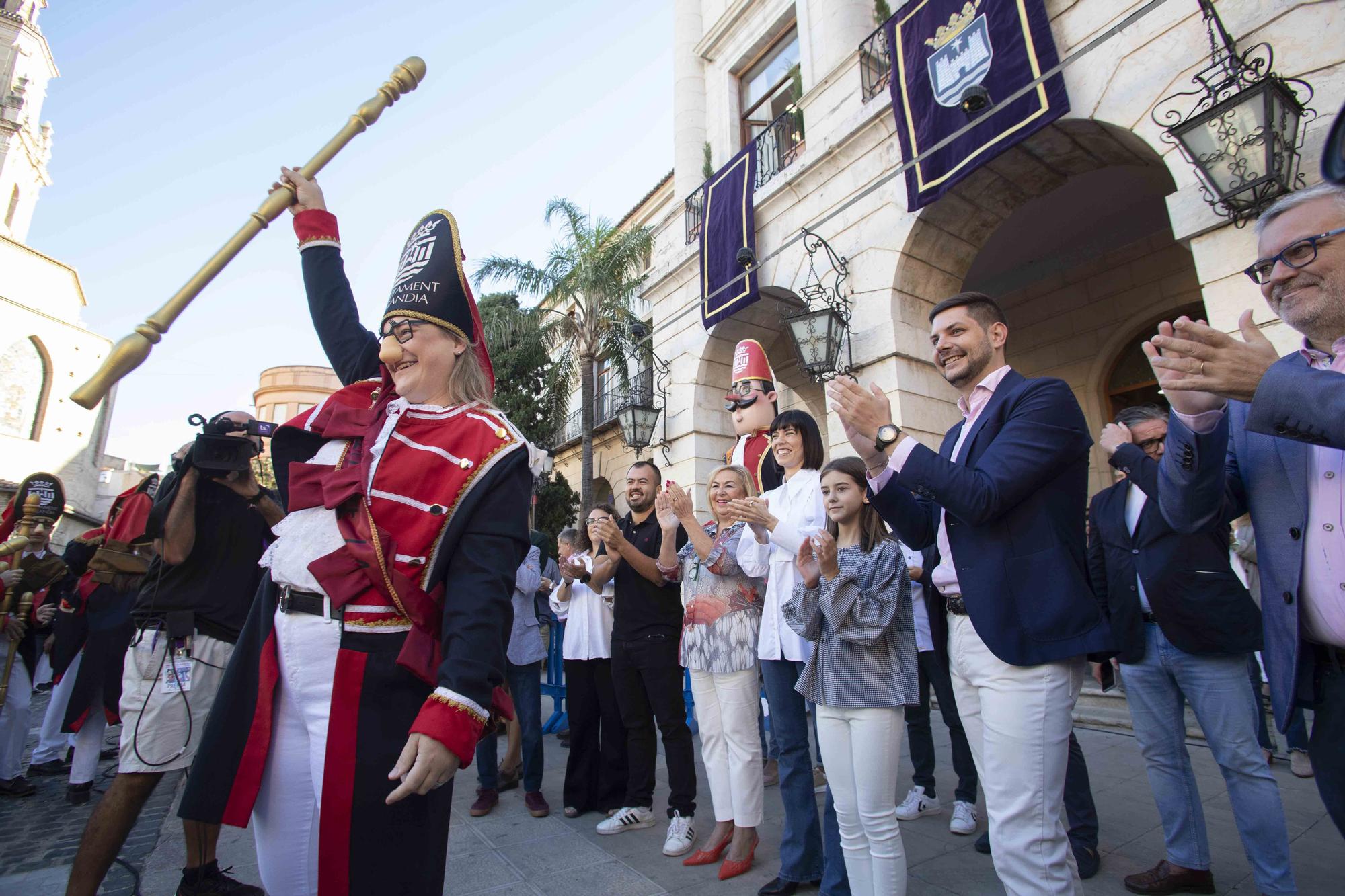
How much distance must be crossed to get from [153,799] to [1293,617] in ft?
20.5

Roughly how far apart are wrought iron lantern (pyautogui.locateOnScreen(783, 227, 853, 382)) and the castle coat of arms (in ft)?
6.76

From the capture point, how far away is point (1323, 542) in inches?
65.8

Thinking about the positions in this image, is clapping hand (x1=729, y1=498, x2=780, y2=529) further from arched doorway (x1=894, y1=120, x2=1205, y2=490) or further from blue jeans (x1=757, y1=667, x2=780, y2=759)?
arched doorway (x1=894, y1=120, x2=1205, y2=490)

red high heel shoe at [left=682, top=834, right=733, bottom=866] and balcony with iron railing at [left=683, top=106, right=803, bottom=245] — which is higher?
balcony with iron railing at [left=683, top=106, right=803, bottom=245]

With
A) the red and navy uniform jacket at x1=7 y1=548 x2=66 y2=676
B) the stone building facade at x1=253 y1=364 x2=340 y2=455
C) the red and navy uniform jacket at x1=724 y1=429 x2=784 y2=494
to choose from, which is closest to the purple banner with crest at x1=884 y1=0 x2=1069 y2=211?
the red and navy uniform jacket at x1=724 y1=429 x2=784 y2=494

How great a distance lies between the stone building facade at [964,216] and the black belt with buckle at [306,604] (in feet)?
19.2

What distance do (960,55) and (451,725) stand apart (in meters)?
7.91

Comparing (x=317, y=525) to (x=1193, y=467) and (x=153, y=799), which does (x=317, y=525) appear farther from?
(x=153, y=799)

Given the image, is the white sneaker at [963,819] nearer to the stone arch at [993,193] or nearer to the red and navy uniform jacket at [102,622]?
the red and navy uniform jacket at [102,622]

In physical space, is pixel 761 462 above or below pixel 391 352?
above

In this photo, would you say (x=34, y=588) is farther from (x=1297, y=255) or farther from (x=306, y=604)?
(x=1297, y=255)

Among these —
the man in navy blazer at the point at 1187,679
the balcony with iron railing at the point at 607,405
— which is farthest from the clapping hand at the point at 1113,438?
the balcony with iron railing at the point at 607,405

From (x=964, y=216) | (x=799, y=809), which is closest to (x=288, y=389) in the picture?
(x=964, y=216)

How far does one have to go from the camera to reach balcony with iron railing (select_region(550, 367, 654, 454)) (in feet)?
44.6
